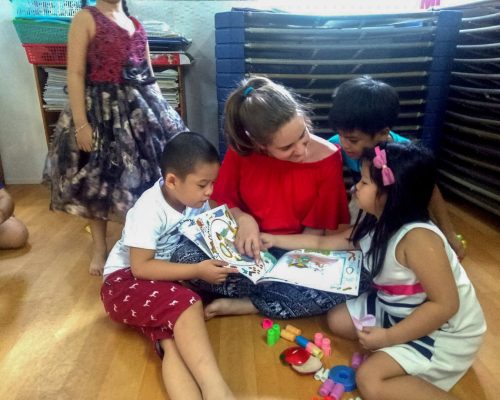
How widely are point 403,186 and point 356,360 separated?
0.38 metres

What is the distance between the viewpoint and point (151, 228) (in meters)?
0.93

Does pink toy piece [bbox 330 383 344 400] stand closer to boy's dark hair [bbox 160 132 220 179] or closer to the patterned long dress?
boy's dark hair [bbox 160 132 220 179]

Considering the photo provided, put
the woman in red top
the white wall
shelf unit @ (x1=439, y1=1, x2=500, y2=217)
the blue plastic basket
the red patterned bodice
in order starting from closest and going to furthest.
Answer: the woman in red top < the red patterned bodice < shelf unit @ (x1=439, y1=1, x2=500, y2=217) < the blue plastic basket < the white wall

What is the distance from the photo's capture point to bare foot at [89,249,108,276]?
4.18 feet

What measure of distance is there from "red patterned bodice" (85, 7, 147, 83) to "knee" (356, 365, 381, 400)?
1.00m

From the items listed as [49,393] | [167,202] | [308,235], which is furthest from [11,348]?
[308,235]

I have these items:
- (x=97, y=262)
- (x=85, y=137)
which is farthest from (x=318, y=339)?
(x=85, y=137)

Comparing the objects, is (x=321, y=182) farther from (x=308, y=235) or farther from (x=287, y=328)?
(x=287, y=328)

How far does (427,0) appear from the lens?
6.57 feet

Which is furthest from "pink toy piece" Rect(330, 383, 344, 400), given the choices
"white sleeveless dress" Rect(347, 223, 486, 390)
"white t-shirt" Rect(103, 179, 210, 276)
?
"white t-shirt" Rect(103, 179, 210, 276)

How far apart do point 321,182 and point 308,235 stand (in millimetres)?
143

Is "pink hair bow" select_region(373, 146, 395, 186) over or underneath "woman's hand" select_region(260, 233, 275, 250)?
over

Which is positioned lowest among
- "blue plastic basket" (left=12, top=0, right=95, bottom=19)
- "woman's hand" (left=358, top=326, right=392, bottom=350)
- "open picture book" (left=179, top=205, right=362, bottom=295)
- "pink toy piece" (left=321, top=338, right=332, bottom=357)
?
"pink toy piece" (left=321, top=338, right=332, bottom=357)

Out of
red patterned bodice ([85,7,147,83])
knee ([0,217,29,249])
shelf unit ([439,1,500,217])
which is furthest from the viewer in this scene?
shelf unit ([439,1,500,217])
